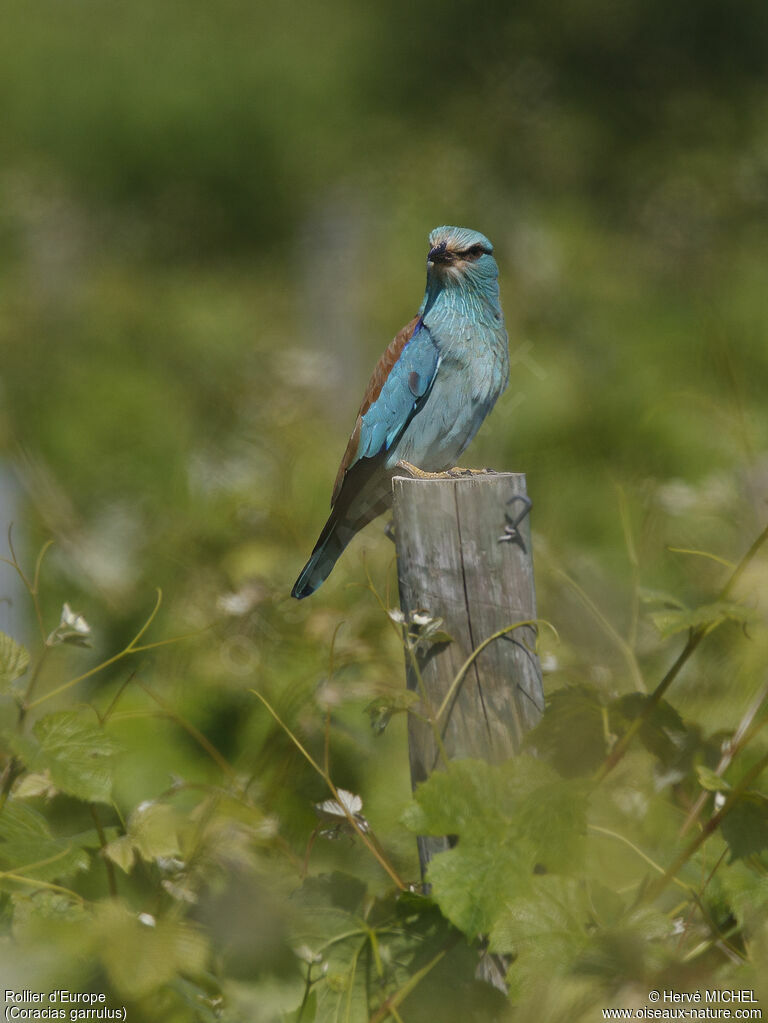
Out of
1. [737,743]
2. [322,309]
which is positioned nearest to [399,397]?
[737,743]

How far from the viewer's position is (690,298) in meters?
4.50

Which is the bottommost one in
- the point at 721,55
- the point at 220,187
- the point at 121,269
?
the point at 121,269

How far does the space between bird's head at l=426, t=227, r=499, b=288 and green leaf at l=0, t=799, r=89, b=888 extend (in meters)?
0.94

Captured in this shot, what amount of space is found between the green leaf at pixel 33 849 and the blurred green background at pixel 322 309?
20 centimetres

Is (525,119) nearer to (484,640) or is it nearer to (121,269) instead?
(121,269)

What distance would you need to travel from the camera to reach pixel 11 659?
1.04 metres

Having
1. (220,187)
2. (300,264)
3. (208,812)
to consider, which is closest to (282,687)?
(208,812)

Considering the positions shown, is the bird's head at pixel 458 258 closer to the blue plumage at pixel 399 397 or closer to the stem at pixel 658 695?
the blue plumage at pixel 399 397

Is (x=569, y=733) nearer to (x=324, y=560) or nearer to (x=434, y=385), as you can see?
(x=324, y=560)

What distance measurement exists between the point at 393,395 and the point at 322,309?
141 inches

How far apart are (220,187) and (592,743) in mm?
5357

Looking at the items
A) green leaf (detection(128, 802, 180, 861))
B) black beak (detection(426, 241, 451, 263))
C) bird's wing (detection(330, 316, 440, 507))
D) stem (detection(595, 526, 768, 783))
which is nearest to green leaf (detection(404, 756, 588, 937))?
stem (detection(595, 526, 768, 783))

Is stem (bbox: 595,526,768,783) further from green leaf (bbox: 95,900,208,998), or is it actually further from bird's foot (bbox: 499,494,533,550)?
green leaf (bbox: 95,900,208,998)

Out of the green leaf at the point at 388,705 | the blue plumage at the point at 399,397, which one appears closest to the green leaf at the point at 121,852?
the green leaf at the point at 388,705
